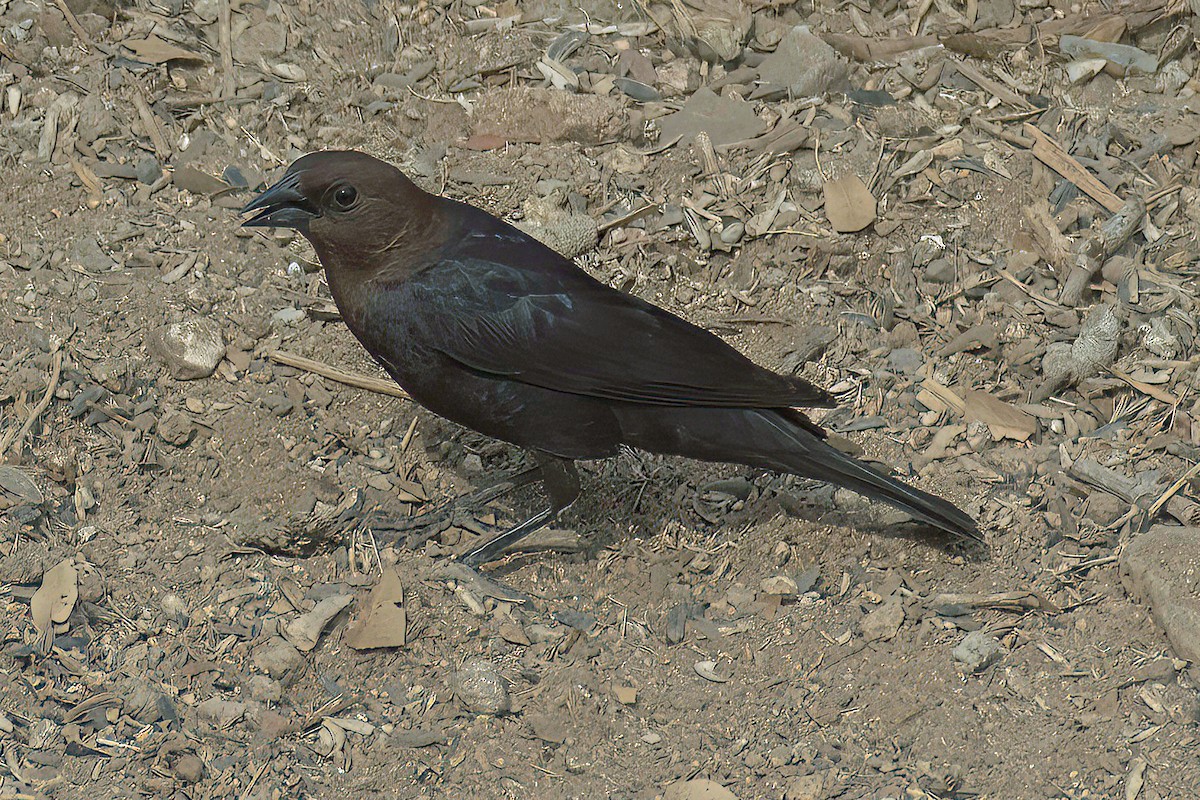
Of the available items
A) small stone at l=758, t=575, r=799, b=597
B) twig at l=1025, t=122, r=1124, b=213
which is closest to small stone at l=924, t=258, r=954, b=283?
twig at l=1025, t=122, r=1124, b=213

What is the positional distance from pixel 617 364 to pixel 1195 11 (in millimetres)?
3429

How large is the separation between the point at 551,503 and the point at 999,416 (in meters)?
1.64

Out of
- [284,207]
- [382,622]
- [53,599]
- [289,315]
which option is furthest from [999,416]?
[53,599]

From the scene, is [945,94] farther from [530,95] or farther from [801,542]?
[801,542]

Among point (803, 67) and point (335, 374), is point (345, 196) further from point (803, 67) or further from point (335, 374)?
point (803, 67)

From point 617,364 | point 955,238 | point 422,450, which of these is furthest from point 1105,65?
point 422,450

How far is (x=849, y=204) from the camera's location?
508 cm

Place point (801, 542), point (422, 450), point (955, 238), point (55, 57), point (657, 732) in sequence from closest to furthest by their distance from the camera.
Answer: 1. point (657, 732)
2. point (801, 542)
3. point (422, 450)
4. point (955, 238)
5. point (55, 57)

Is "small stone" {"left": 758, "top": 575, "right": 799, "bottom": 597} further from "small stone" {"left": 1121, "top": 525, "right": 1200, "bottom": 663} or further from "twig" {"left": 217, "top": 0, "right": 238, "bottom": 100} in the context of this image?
"twig" {"left": 217, "top": 0, "right": 238, "bottom": 100}

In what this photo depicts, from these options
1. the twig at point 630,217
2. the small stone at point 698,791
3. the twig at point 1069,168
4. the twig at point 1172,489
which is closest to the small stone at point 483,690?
the small stone at point 698,791

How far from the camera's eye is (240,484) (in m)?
4.48

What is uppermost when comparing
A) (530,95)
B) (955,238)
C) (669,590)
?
(530,95)

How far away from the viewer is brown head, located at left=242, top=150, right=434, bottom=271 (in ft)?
12.9

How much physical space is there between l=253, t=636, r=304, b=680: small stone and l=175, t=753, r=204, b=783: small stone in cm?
38
